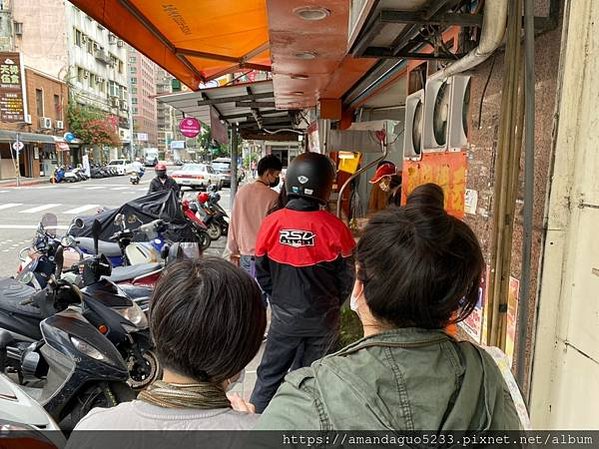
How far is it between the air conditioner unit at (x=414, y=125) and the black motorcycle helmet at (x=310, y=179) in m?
0.89

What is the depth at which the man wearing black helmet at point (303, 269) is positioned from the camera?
2.75 m

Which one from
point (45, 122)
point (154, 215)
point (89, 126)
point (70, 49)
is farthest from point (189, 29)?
point (70, 49)

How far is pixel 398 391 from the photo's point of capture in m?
0.96

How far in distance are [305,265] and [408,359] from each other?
175 cm

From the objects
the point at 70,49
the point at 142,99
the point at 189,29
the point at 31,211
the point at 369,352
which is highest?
the point at 142,99

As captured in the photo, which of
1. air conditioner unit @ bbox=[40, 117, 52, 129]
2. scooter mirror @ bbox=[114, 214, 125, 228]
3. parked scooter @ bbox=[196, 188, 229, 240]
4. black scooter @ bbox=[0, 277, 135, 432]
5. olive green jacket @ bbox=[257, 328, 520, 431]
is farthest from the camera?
air conditioner unit @ bbox=[40, 117, 52, 129]

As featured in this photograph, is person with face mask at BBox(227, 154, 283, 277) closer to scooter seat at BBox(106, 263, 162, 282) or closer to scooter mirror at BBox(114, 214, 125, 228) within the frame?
scooter seat at BBox(106, 263, 162, 282)

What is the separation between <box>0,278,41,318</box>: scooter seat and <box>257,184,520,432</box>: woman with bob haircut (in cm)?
316

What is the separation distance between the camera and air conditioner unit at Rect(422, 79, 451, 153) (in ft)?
9.61

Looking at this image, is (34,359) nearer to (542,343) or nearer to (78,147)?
(542,343)

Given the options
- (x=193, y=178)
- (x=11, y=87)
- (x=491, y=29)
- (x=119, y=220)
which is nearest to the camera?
(x=491, y=29)

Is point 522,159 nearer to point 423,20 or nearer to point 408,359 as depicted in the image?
point 423,20

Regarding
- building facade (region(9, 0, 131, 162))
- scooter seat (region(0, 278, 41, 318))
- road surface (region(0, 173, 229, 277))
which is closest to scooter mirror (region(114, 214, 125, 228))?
road surface (region(0, 173, 229, 277))

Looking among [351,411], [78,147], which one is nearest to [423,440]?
[351,411]
